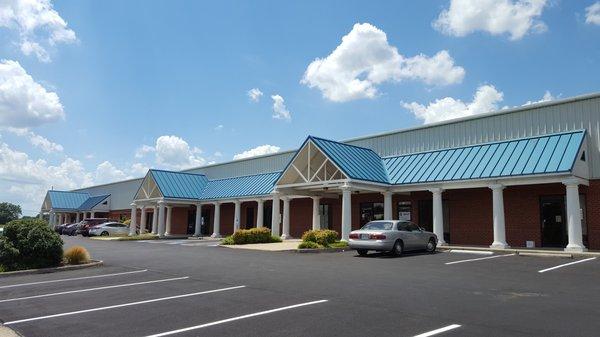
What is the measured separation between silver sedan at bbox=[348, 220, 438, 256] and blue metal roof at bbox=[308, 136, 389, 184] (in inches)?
207

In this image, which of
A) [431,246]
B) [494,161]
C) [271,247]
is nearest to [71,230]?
[271,247]

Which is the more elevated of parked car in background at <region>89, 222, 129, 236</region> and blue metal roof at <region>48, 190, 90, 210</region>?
blue metal roof at <region>48, 190, 90, 210</region>

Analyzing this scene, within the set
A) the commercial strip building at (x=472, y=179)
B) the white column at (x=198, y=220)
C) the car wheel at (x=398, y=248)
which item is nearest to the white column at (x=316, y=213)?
the commercial strip building at (x=472, y=179)

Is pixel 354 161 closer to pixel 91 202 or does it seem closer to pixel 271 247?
pixel 271 247

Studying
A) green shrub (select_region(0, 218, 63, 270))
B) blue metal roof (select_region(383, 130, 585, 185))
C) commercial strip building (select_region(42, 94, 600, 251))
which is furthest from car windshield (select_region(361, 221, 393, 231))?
green shrub (select_region(0, 218, 63, 270))

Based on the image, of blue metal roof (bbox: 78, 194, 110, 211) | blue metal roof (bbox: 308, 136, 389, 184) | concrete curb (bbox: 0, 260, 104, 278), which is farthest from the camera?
blue metal roof (bbox: 78, 194, 110, 211)

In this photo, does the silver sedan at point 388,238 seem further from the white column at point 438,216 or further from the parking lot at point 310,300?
the white column at point 438,216

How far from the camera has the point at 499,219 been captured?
2114 centimetres

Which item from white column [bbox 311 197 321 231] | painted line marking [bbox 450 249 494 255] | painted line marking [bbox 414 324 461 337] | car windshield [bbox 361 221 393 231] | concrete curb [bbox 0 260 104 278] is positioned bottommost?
concrete curb [bbox 0 260 104 278]

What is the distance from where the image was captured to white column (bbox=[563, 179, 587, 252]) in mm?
18781

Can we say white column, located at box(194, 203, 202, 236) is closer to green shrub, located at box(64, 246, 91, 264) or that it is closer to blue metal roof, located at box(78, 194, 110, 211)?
green shrub, located at box(64, 246, 91, 264)

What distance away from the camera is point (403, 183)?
25031mm

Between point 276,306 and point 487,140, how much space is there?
67.8ft

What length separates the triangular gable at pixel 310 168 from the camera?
25.6 meters
